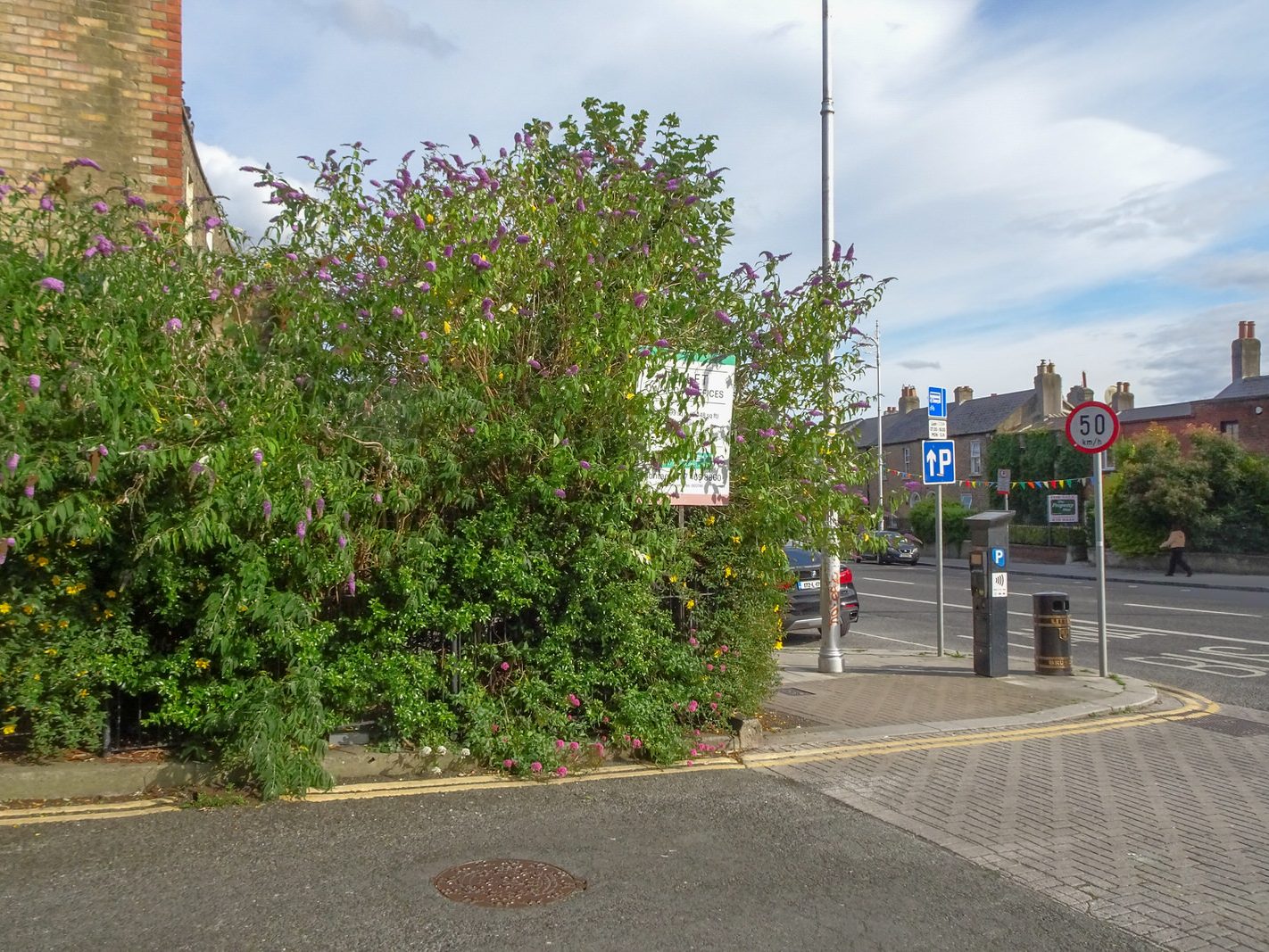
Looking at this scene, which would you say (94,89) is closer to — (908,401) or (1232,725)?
(1232,725)

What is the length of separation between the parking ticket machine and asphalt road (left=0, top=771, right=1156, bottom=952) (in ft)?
18.9

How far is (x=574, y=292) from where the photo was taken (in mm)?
7406

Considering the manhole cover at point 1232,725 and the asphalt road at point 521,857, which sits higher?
the asphalt road at point 521,857

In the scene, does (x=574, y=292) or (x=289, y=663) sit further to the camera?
(x=574, y=292)

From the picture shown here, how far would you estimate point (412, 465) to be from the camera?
21.6ft

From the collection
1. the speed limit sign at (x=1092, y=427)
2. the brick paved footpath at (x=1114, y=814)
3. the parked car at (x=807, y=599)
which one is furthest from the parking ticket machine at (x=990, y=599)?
the parked car at (x=807, y=599)

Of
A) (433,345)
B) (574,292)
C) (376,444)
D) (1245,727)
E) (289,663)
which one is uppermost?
(574,292)

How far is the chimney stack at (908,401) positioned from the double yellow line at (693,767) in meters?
60.0

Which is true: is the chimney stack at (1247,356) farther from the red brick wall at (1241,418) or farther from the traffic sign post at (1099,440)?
the traffic sign post at (1099,440)

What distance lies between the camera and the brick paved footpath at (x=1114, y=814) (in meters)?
4.91

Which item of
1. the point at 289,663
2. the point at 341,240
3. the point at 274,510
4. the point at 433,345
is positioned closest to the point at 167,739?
the point at 289,663

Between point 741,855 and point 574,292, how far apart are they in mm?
4001

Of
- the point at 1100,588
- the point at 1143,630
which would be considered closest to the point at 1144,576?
the point at 1143,630

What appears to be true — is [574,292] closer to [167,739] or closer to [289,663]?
[289,663]
